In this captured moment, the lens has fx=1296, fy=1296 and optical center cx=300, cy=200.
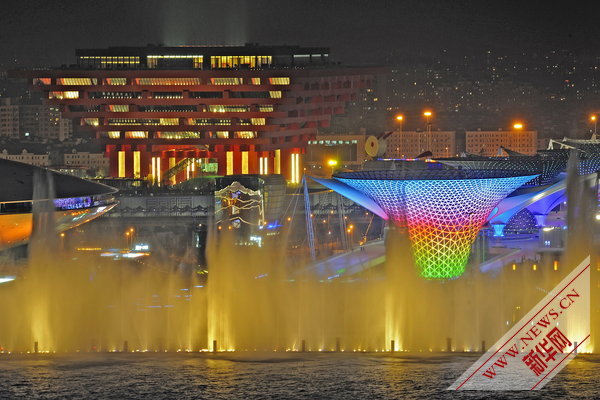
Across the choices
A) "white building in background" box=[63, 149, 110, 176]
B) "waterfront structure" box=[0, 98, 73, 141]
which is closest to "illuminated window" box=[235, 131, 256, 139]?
"white building in background" box=[63, 149, 110, 176]

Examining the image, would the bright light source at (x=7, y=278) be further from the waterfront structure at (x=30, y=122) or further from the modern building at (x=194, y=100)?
the waterfront structure at (x=30, y=122)

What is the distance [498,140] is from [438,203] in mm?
96314

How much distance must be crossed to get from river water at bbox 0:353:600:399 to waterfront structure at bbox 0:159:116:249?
27.2ft

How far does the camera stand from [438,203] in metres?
41.7

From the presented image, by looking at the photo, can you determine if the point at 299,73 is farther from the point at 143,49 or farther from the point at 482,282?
the point at 482,282

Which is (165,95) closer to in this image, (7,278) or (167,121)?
(167,121)

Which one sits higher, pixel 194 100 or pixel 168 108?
pixel 194 100

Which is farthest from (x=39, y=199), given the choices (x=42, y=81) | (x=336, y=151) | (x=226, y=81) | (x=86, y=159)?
(x=86, y=159)

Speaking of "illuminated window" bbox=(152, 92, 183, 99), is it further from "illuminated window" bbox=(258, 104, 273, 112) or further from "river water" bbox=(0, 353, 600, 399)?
"river water" bbox=(0, 353, 600, 399)

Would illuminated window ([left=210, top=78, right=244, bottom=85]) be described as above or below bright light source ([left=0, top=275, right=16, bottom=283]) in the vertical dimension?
above

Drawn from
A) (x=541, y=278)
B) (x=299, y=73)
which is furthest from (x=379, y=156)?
(x=541, y=278)

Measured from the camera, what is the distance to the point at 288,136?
10431 cm

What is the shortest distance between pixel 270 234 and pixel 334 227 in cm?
614

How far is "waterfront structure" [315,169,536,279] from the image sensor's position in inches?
1635
